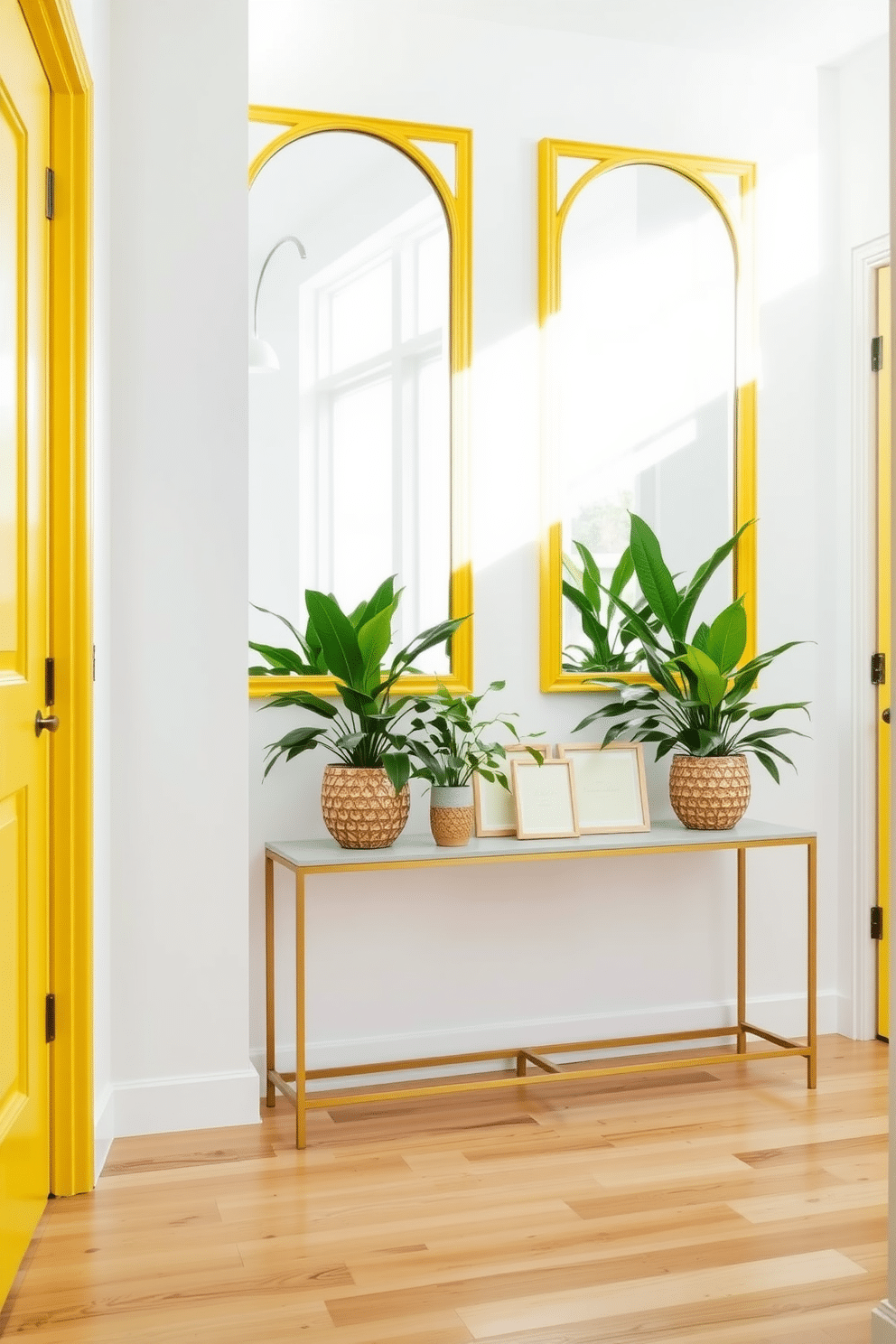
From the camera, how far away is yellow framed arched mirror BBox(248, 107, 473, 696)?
10.7 ft

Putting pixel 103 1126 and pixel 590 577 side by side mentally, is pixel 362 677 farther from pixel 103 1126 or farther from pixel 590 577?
pixel 103 1126

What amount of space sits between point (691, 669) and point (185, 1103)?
5.41ft

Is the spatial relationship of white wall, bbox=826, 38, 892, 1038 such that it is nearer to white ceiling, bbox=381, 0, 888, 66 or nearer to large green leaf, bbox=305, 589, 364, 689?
white ceiling, bbox=381, 0, 888, 66

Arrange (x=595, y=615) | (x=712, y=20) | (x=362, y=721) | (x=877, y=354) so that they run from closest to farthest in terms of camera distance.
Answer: (x=362, y=721)
(x=712, y=20)
(x=595, y=615)
(x=877, y=354)

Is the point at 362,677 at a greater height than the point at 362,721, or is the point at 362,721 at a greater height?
the point at 362,677

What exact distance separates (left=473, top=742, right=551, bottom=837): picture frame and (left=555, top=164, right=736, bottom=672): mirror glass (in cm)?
46

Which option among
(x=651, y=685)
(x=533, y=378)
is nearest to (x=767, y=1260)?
(x=651, y=685)

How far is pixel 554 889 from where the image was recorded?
3.51 m

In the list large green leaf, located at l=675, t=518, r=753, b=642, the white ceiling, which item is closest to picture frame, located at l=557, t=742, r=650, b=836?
large green leaf, located at l=675, t=518, r=753, b=642

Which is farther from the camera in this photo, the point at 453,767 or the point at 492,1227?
the point at 453,767

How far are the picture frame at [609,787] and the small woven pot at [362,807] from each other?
546 mm

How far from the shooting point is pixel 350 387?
3.35 metres

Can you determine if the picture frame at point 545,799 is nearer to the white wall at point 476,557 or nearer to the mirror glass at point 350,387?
the white wall at point 476,557

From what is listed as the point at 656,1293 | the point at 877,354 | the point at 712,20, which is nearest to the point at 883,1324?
the point at 656,1293
